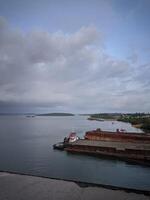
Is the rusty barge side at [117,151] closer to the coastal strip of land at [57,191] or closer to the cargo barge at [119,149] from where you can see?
the cargo barge at [119,149]

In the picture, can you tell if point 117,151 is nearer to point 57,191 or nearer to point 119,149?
point 119,149

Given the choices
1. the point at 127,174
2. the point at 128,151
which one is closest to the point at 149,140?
the point at 128,151

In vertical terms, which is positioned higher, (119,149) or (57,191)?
(57,191)

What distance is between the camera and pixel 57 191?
438 cm

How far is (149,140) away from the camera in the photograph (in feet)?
90.3

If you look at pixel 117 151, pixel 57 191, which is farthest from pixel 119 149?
pixel 57 191

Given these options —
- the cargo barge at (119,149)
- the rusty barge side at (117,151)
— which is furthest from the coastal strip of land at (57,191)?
the rusty barge side at (117,151)

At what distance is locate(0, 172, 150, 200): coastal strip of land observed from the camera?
4125mm

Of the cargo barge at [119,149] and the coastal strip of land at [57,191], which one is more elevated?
the coastal strip of land at [57,191]

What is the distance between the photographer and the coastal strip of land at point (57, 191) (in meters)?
4.12

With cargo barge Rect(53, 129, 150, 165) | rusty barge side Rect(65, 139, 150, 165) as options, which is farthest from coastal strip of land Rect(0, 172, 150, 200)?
rusty barge side Rect(65, 139, 150, 165)

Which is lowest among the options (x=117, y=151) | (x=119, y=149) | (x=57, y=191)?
(x=117, y=151)

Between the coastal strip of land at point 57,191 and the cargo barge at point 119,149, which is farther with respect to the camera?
the cargo barge at point 119,149

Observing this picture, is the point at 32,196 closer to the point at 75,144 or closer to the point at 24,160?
the point at 24,160
